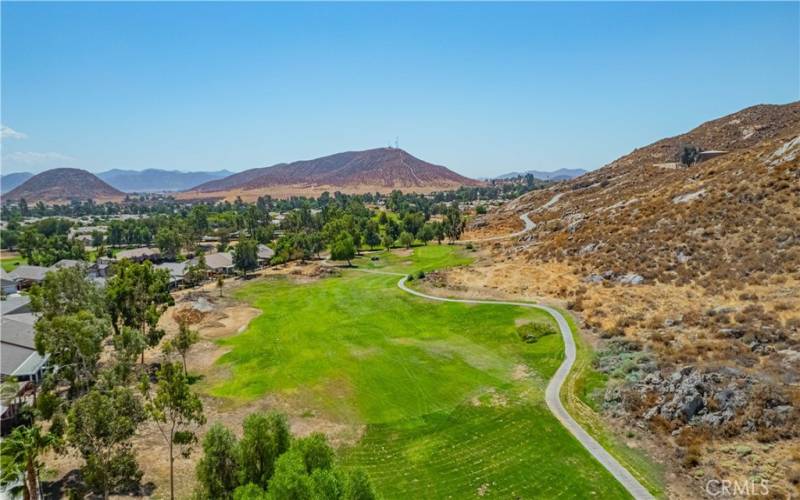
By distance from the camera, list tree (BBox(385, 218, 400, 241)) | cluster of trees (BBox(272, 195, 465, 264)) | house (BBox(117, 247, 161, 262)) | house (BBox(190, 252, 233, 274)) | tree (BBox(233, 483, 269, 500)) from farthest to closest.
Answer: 1. tree (BBox(385, 218, 400, 241))
2. house (BBox(117, 247, 161, 262))
3. cluster of trees (BBox(272, 195, 465, 264))
4. house (BBox(190, 252, 233, 274))
5. tree (BBox(233, 483, 269, 500))

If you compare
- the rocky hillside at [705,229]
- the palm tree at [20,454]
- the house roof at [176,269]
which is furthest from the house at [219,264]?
the palm tree at [20,454]

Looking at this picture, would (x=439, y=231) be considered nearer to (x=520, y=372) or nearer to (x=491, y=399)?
(x=520, y=372)

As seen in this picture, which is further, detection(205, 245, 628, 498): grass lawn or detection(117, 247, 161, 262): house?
detection(117, 247, 161, 262): house

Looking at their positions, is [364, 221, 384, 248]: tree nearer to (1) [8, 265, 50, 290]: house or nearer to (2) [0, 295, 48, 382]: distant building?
(1) [8, 265, 50, 290]: house

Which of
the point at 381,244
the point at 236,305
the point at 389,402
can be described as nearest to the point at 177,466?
the point at 389,402

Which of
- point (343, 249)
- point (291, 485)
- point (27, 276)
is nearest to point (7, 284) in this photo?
point (27, 276)

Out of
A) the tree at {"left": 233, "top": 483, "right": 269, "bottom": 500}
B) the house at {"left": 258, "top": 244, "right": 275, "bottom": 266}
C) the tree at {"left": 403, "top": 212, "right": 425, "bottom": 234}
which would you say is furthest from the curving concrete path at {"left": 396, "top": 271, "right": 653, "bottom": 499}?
the tree at {"left": 403, "top": 212, "right": 425, "bottom": 234}

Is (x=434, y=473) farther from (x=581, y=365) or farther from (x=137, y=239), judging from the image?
(x=137, y=239)
